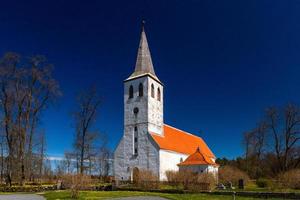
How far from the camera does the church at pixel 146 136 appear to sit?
1547 inches

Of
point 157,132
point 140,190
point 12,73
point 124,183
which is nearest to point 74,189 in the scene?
point 140,190

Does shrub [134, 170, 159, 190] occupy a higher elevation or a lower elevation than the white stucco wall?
lower

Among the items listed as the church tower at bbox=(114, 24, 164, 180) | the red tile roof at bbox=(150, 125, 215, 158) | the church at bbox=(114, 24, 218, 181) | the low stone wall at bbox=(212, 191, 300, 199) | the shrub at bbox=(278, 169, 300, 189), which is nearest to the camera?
the low stone wall at bbox=(212, 191, 300, 199)

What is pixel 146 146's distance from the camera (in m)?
39.7

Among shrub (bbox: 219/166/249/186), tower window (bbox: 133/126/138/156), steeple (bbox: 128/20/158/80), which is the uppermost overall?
steeple (bbox: 128/20/158/80)

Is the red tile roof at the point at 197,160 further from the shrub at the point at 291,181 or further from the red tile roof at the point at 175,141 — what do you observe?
the shrub at the point at 291,181

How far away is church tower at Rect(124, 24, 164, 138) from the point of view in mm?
41125

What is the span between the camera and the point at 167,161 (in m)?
39.9

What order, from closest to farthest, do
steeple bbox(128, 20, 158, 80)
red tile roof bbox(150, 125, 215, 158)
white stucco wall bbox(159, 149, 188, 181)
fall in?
white stucco wall bbox(159, 149, 188, 181) → red tile roof bbox(150, 125, 215, 158) → steeple bbox(128, 20, 158, 80)

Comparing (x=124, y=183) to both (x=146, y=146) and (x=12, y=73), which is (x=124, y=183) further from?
(x=12, y=73)

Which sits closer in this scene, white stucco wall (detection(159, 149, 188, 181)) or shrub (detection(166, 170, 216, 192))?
shrub (detection(166, 170, 216, 192))

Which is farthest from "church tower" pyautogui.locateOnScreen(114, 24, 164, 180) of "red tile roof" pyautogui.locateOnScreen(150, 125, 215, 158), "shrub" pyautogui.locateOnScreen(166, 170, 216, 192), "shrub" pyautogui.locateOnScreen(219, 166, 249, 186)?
"shrub" pyautogui.locateOnScreen(166, 170, 216, 192)

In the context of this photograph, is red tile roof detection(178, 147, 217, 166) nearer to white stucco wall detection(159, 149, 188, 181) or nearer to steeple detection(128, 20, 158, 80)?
white stucco wall detection(159, 149, 188, 181)

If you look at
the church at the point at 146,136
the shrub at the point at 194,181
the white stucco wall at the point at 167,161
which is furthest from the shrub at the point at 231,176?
the shrub at the point at 194,181
